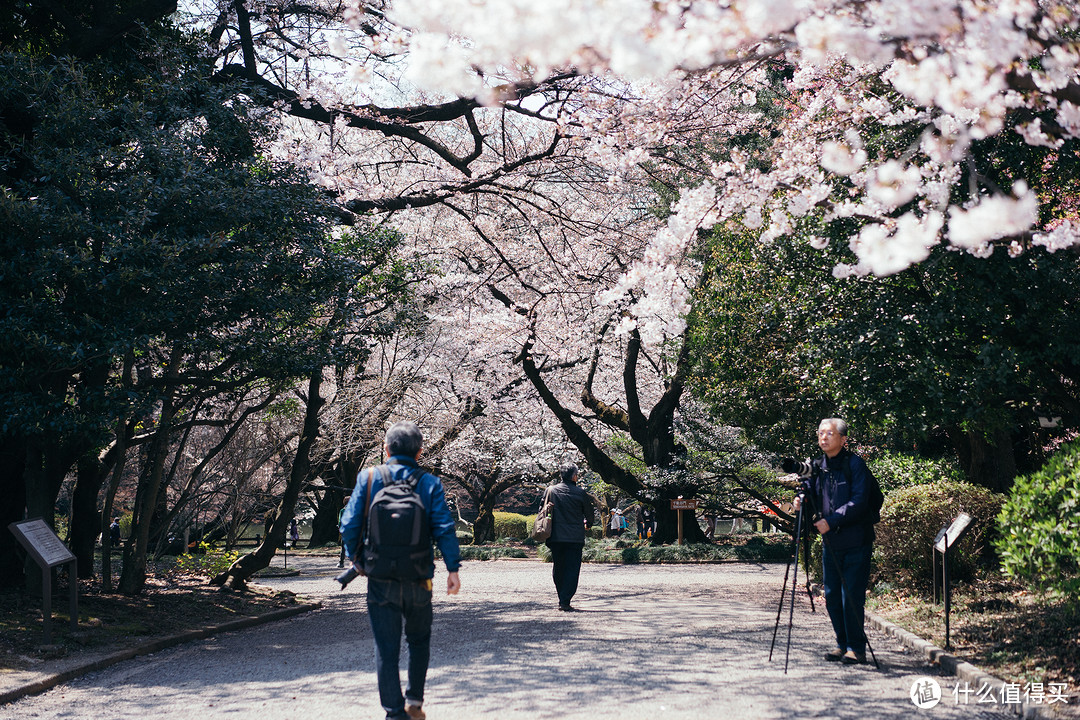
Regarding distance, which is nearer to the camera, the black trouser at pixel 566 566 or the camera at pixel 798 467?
the camera at pixel 798 467

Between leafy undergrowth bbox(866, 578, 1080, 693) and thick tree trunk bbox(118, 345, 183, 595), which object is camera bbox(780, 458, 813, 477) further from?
thick tree trunk bbox(118, 345, 183, 595)

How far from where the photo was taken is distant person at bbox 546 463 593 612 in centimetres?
969

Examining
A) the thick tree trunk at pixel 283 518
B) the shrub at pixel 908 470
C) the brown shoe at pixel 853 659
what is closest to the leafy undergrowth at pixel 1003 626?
the brown shoe at pixel 853 659

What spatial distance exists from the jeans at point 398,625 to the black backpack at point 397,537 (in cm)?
8

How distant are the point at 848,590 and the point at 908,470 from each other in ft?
19.8

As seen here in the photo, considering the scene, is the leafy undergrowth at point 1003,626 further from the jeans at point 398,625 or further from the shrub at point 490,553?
the shrub at point 490,553

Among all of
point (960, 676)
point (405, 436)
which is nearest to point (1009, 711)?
point (960, 676)

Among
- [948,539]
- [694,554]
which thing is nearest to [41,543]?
[948,539]

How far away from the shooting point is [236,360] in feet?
28.6

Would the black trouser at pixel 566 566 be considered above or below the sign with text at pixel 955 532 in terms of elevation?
below

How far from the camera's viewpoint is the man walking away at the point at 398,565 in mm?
4523

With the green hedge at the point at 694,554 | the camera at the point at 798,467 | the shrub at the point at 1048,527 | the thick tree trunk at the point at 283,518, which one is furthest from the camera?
the green hedge at the point at 694,554

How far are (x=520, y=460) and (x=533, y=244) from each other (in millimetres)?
10328

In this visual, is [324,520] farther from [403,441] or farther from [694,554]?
[403,441]
